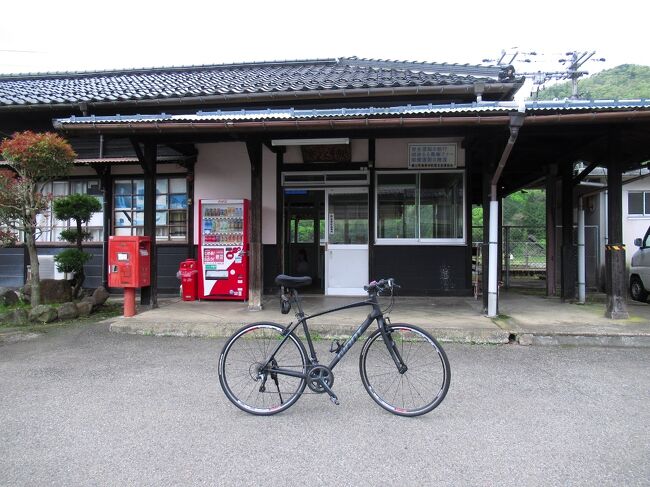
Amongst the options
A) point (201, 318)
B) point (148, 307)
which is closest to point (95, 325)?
point (148, 307)

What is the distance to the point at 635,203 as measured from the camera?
12703mm

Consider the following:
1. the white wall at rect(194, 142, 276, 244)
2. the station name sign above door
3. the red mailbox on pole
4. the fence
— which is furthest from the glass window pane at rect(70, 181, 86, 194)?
the fence

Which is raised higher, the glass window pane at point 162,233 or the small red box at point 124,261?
the glass window pane at point 162,233

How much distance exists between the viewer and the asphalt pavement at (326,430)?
2.86 meters

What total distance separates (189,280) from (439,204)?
519 centimetres

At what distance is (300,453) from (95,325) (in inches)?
212

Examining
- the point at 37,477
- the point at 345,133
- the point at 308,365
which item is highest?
the point at 345,133

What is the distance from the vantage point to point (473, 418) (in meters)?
3.66

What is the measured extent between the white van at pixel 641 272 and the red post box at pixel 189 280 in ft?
30.5

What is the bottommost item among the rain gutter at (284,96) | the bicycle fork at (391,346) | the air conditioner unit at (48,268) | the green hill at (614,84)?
the bicycle fork at (391,346)

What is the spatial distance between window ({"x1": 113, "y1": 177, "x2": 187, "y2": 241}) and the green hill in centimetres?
2423

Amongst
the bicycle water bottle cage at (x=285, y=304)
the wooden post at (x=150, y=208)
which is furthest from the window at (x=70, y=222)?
the bicycle water bottle cage at (x=285, y=304)

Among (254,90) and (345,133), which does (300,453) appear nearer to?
(345,133)

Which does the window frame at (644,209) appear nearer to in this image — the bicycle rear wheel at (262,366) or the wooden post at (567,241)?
the wooden post at (567,241)
